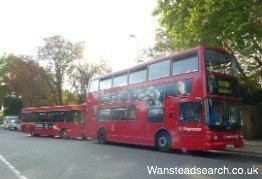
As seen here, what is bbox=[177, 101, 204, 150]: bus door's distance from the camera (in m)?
16.9

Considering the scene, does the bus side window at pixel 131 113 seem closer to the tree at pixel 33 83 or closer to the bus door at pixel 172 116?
the bus door at pixel 172 116

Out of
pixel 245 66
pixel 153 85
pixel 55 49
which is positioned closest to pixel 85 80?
pixel 55 49

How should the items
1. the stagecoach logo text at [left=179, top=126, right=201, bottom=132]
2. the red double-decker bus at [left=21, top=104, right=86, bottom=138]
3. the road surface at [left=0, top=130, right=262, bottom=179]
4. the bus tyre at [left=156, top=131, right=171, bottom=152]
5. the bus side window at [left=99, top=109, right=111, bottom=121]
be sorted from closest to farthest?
the road surface at [left=0, top=130, right=262, bottom=179] < the stagecoach logo text at [left=179, top=126, right=201, bottom=132] < the bus tyre at [left=156, top=131, right=171, bottom=152] < the bus side window at [left=99, top=109, right=111, bottom=121] < the red double-decker bus at [left=21, top=104, right=86, bottom=138]

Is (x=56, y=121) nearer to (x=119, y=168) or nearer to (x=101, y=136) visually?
(x=101, y=136)

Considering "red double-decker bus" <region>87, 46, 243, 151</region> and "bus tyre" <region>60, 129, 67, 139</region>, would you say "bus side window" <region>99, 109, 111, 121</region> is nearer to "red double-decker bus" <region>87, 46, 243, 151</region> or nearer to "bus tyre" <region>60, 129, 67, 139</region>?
"red double-decker bus" <region>87, 46, 243, 151</region>

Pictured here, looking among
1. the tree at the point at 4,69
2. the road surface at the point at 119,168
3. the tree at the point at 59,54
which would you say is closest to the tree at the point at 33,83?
the tree at the point at 59,54

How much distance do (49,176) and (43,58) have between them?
48658 mm

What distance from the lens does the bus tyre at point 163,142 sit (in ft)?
62.0

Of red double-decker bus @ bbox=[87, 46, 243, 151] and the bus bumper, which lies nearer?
the bus bumper

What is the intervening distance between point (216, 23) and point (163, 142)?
6572mm

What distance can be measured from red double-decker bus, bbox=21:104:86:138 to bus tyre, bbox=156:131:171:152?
12.2m

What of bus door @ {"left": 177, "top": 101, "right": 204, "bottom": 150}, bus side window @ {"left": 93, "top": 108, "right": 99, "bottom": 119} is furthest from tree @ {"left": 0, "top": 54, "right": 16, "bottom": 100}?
bus door @ {"left": 177, "top": 101, "right": 204, "bottom": 150}

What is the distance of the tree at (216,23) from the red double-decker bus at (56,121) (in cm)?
1098

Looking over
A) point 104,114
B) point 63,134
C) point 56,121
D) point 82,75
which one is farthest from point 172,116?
point 82,75
